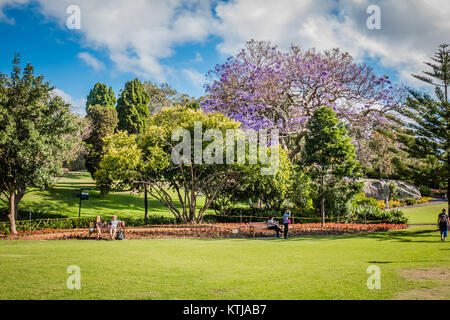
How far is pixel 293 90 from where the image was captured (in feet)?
79.6

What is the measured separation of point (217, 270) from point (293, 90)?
735 inches

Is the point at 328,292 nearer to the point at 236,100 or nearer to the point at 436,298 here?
the point at 436,298

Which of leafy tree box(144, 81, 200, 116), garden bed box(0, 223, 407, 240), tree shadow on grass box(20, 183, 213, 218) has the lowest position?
garden bed box(0, 223, 407, 240)

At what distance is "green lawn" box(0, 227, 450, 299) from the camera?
6082 mm

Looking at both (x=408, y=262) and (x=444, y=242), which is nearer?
(x=408, y=262)

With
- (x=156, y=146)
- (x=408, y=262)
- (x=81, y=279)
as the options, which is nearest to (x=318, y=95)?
(x=156, y=146)

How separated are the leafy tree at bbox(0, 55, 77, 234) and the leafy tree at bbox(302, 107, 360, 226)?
1331cm

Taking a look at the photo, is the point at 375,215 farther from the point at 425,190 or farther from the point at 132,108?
the point at 132,108

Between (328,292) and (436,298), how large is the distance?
1.76 m

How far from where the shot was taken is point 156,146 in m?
19.4
